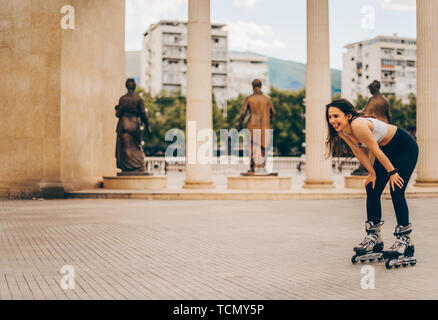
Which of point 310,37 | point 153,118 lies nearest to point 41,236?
point 310,37

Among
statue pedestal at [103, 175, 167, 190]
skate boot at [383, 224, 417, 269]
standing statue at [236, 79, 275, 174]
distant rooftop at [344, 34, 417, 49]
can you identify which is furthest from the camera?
distant rooftop at [344, 34, 417, 49]

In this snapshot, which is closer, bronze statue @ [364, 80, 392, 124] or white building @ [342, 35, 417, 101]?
bronze statue @ [364, 80, 392, 124]

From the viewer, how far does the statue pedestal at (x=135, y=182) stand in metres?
22.9

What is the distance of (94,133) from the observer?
23.8 meters

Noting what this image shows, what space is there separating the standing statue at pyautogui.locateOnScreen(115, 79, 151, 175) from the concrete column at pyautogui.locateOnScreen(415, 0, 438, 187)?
12.1 metres

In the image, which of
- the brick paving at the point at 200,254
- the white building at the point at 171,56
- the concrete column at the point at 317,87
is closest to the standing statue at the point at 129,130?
the concrete column at the point at 317,87

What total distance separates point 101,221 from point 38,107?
30.9ft

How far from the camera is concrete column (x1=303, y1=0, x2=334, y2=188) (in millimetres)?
23828

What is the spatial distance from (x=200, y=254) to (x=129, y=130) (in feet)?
48.9

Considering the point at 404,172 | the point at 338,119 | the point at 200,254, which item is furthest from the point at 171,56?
the point at 404,172

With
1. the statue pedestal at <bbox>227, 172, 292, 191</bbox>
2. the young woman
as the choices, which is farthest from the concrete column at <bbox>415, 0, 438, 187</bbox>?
the young woman

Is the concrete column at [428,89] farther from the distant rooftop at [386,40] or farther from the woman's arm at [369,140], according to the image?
the distant rooftop at [386,40]

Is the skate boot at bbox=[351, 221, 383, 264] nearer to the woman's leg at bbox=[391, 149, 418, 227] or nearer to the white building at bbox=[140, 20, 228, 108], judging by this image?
the woman's leg at bbox=[391, 149, 418, 227]
